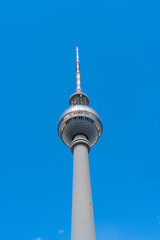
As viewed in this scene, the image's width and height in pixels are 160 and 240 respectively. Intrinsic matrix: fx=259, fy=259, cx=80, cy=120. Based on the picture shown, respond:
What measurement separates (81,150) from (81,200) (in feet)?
36.7

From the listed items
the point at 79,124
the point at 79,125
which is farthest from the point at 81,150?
the point at 79,124

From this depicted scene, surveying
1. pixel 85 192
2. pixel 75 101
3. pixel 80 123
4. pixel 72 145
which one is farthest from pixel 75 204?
pixel 75 101

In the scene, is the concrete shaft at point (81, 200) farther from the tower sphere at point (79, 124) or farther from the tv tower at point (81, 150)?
the tower sphere at point (79, 124)

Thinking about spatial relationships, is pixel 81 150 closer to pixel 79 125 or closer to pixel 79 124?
pixel 79 125

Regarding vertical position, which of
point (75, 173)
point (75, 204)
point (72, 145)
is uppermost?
point (72, 145)

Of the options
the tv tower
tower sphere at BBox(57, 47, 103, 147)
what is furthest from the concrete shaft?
tower sphere at BBox(57, 47, 103, 147)

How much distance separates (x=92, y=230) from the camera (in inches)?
1547

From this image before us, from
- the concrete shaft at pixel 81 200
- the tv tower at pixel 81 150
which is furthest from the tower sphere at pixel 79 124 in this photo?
the concrete shaft at pixel 81 200

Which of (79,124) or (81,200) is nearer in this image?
(81,200)

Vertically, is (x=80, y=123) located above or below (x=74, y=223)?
above

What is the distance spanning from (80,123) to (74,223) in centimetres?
2190

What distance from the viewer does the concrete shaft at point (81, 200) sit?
38.4 meters

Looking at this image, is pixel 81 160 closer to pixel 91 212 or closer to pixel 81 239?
pixel 91 212

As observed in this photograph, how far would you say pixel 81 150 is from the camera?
165ft
